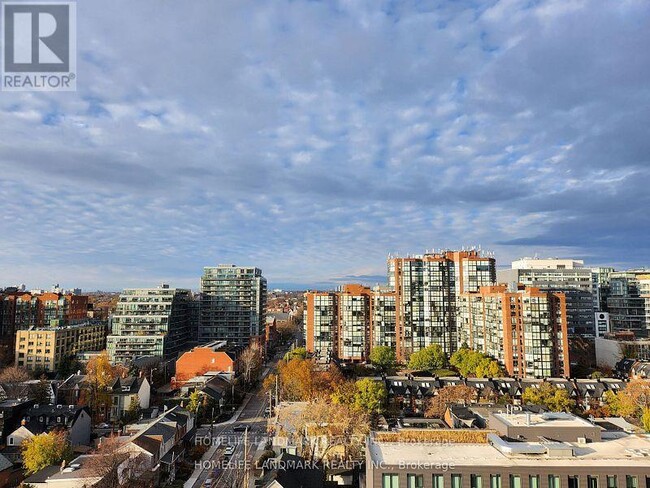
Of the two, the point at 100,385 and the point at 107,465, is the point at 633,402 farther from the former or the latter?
the point at 100,385

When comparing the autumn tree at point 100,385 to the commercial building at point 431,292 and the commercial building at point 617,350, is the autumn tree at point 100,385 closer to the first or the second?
the commercial building at point 431,292

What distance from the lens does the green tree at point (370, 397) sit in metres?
52.9

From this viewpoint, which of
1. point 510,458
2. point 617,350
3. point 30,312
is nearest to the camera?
point 510,458

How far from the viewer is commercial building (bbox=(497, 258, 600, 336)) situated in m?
112

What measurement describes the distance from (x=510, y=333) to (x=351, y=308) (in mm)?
30631

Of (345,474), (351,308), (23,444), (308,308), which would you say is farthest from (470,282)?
(23,444)

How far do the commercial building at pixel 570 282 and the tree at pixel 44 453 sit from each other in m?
94.1

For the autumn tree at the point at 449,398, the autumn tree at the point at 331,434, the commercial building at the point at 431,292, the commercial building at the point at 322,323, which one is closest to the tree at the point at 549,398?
the autumn tree at the point at 449,398

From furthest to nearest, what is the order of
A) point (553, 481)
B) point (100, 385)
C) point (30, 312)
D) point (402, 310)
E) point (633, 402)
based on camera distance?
point (30, 312) → point (402, 310) → point (100, 385) → point (633, 402) → point (553, 481)

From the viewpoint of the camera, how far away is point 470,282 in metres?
89.4

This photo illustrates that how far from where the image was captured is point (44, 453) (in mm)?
38219

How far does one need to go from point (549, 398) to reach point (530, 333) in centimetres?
1983

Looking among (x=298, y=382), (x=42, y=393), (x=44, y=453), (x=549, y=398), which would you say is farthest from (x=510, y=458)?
(x=42, y=393)

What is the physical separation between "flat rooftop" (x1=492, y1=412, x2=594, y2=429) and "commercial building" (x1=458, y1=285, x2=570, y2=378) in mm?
39681
